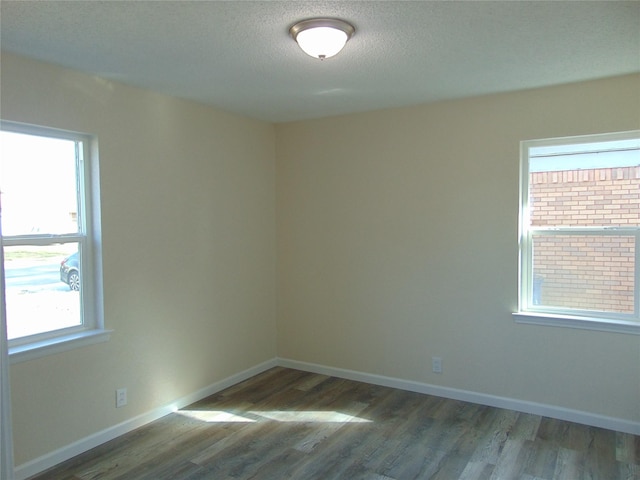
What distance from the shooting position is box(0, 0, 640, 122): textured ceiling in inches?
81.7

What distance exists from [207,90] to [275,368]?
9.09 feet

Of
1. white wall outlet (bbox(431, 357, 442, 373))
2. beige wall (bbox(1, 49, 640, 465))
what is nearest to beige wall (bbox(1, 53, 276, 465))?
beige wall (bbox(1, 49, 640, 465))

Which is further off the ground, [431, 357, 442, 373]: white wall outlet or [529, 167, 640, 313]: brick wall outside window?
[529, 167, 640, 313]: brick wall outside window

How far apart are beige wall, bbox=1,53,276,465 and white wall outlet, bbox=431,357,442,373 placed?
66.6 inches

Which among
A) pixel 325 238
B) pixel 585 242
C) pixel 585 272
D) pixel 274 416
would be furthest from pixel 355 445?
pixel 585 242

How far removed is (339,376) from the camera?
14.5 feet

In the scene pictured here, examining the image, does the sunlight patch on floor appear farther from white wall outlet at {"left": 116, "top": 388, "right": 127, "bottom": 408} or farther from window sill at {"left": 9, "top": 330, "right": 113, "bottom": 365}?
window sill at {"left": 9, "top": 330, "right": 113, "bottom": 365}

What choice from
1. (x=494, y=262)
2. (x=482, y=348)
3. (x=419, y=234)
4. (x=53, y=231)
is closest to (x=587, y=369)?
(x=482, y=348)

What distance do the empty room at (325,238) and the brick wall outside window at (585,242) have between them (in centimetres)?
2

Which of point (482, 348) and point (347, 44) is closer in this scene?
point (347, 44)

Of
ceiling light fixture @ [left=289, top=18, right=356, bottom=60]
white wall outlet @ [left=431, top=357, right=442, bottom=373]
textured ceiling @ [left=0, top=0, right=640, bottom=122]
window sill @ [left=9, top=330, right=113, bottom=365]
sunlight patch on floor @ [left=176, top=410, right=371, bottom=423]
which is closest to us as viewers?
textured ceiling @ [left=0, top=0, right=640, bottom=122]

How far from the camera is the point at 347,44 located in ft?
8.20

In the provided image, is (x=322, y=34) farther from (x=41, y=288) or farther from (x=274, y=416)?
(x=274, y=416)

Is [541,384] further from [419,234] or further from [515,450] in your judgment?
[419,234]
